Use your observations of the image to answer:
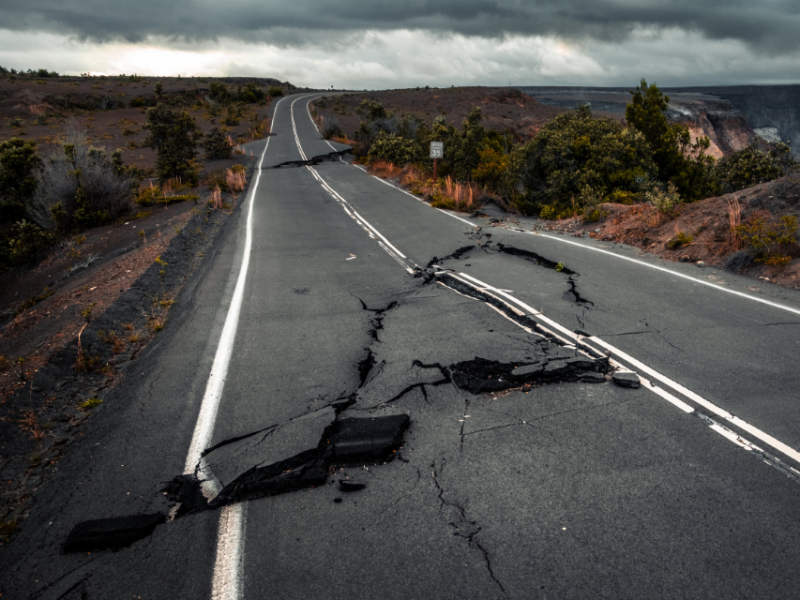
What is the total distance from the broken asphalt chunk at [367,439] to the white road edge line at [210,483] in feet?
2.78

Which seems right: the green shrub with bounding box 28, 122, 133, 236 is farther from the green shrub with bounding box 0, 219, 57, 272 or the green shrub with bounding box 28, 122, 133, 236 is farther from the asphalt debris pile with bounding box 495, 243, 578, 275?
the asphalt debris pile with bounding box 495, 243, 578, 275

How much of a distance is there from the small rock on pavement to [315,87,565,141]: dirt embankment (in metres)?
50.3

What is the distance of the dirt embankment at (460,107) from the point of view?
5684 centimetres

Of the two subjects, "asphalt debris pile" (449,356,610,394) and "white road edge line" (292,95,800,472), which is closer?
"white road edge line" (292,95,800,472)

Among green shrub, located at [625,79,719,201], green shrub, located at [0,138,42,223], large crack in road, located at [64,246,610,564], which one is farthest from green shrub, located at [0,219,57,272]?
green shrub, located at [625,79,719,201]

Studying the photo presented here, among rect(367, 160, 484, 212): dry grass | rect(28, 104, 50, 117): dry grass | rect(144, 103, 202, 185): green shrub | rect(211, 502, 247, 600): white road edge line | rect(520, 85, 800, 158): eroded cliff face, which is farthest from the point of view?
rect(520, 85, 800, 158): eroded cliff face

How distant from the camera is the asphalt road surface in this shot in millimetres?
2768

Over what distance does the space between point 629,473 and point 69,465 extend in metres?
4.36

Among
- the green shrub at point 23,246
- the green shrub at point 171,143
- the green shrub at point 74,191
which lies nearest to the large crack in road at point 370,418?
the green shrub at point 23,246

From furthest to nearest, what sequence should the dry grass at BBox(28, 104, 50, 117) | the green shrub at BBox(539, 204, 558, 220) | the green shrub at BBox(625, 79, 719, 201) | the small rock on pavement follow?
1. the dry grass at BBox(28, 104, 50, 117)
2. the green shrub at BBox(625, 79, 719, 201)
3. the green shrub at BBox(539, 204, 558, 220)
4. the small rock on pavement

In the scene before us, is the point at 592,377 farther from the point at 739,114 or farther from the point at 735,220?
the point at 739,114

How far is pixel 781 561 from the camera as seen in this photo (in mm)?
2695

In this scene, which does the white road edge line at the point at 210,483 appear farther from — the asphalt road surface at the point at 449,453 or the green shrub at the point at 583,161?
the green shrub at the point at 583,161

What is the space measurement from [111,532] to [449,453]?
2385 millimetres
